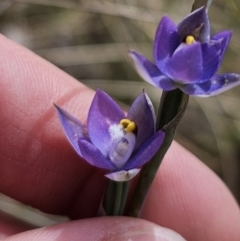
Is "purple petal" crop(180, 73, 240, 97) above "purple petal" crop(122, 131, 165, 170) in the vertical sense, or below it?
above

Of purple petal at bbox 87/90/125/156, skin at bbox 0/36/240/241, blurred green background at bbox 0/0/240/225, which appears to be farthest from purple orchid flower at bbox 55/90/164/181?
blurred green background at bbox 0/0/240/225

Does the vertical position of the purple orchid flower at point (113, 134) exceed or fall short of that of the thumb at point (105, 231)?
it exceeds it

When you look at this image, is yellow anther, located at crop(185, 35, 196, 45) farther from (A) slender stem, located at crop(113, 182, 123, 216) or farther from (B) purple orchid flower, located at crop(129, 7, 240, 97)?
(A) slender stem, located at crop(113, 182, 123, 216)

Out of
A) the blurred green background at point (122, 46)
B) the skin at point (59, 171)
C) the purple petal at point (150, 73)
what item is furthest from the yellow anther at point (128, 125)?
the blurred green background at point (122, 46)

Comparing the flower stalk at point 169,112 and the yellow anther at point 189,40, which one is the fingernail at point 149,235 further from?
the yellow anther at point 189,40

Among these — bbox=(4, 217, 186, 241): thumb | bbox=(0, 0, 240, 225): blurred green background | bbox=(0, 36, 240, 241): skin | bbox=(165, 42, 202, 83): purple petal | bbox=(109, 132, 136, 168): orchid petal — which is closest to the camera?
bbox=(165, 42, 202, 83): purple petal
